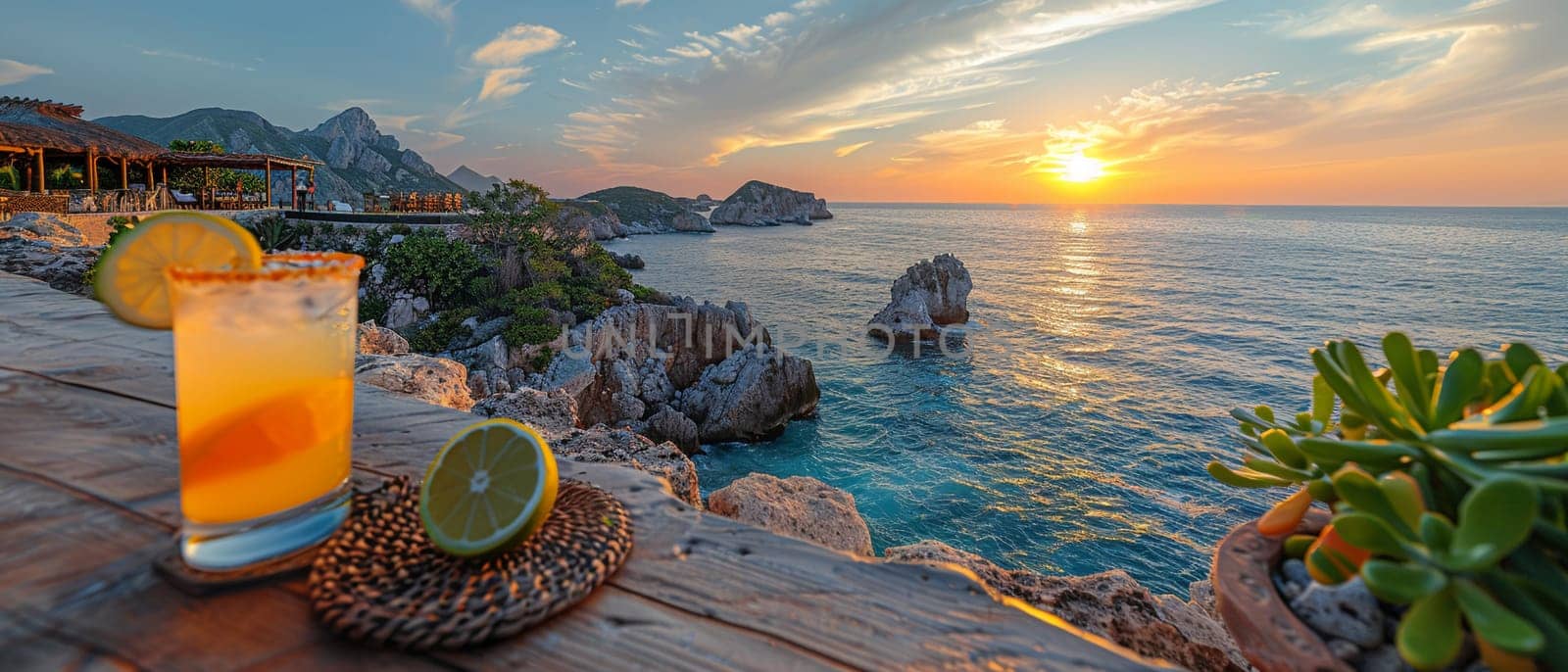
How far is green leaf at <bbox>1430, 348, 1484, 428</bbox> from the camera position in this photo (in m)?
1.04

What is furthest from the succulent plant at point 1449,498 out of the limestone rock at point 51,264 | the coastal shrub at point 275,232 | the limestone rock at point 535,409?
the coastal shrub at point 275,232

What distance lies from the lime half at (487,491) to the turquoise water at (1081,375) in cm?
1190

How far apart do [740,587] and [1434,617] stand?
97 centimetres

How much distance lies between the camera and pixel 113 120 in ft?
440

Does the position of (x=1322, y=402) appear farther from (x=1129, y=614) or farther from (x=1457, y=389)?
(x=1129, y=614)

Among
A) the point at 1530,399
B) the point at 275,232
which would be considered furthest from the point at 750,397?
the point at 275,232

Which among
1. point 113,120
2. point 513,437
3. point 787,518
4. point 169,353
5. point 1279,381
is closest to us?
point 513,437

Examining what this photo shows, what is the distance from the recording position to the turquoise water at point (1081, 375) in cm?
1391

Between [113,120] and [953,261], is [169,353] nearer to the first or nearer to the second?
[953,261]

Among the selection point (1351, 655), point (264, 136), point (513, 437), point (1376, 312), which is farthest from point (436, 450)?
A: point (264, 136)

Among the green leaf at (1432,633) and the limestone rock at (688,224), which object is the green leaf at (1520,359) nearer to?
the green leaf at (1432,633)

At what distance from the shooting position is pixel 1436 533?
0.83 meters

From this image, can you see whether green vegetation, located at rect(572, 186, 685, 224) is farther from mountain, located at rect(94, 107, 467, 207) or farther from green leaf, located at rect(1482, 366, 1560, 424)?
green leaf, located at rect(1482, 366, 1560, 424)

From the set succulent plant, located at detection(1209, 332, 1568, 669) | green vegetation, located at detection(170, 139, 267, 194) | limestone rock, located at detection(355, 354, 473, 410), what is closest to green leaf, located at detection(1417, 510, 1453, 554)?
succulent plant, located at detection(1209, 332, 1568, 669)
